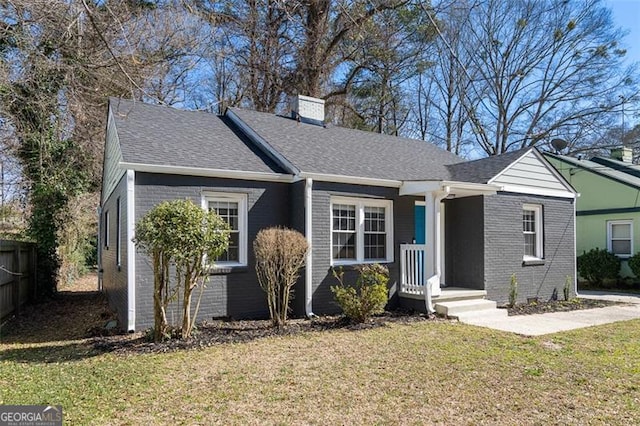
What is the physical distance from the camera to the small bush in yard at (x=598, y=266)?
53.0 feet

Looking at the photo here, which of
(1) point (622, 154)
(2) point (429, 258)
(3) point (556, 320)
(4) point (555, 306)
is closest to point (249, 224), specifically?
(2) point (429, 258)

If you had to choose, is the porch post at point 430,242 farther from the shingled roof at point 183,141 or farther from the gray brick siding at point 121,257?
the gray brick siding at point 121,257

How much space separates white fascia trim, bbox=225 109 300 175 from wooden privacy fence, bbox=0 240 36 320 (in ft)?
19.0

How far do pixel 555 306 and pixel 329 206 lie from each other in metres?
6.57

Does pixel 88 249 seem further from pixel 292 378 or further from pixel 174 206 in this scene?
pixel 292 378

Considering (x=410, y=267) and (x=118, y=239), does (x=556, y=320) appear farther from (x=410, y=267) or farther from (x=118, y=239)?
(x=118, y=239)

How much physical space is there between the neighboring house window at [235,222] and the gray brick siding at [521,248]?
19.3ft

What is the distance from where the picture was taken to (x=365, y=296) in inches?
344

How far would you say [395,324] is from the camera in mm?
8797

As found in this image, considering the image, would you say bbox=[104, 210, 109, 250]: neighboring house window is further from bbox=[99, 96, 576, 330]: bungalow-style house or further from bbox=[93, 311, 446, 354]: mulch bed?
bbox=[93, 311, 446, 354]: mulch bed

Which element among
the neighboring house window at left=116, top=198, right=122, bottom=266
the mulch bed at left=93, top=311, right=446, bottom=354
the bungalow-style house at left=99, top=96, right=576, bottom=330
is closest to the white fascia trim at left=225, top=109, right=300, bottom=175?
the bungalow-style house at left=99, top=96, right=576, bottom=330

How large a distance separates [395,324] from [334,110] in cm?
1594

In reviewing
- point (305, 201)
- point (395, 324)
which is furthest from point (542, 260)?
point (305, 201)

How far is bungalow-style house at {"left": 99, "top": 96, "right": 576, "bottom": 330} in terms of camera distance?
28.1ft
